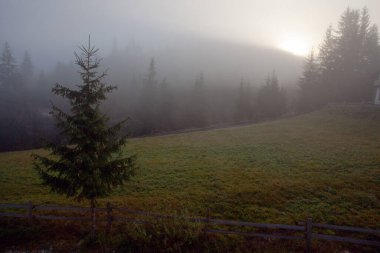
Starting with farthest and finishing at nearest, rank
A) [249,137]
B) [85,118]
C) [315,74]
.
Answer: [315,74], [249,137], [85,118]

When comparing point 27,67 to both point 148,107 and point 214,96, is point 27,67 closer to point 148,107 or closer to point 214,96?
point 148,107

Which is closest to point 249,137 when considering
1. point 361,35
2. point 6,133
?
point 361,35

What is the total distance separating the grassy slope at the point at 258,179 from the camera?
1383 cm

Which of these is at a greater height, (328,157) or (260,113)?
(260,113)

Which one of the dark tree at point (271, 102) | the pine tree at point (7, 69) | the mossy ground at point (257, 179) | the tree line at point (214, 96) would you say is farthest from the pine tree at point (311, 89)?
the pine tree at point (7, 69)

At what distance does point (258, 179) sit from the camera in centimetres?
1778

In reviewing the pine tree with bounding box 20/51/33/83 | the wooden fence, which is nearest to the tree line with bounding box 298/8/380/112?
the wooden fence

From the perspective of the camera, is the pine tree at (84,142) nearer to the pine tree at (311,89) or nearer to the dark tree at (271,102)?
the pine tree at (311,89)

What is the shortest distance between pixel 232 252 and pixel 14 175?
69.4 ft

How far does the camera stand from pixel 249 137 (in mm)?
32312

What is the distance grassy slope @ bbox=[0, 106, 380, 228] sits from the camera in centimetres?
1383

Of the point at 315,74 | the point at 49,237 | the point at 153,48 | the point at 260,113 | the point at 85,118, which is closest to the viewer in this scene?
the point at 85,118

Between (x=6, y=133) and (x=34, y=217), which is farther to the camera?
(x=6, y=133)

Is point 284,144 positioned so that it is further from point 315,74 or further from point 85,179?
point 315,74
